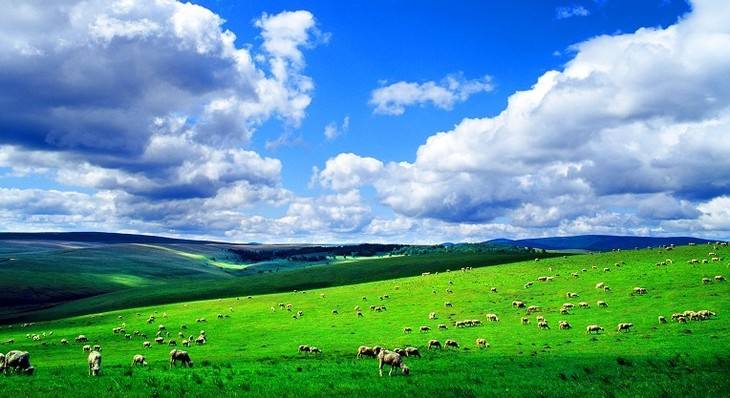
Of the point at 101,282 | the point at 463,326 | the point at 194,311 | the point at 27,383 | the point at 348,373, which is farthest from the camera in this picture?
the point at 101,282

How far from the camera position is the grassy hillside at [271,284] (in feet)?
375

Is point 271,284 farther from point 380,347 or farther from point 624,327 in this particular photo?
point 624,327

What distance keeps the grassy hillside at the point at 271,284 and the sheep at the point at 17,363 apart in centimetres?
8946

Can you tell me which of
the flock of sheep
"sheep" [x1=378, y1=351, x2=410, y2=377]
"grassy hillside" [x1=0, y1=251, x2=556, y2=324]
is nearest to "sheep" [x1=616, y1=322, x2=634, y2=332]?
the flock of sheep

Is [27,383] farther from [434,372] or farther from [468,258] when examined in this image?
[468,258]

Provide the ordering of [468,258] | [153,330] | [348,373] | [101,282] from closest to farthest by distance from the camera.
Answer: [348,373], [153,330], [468,258], [101,282]

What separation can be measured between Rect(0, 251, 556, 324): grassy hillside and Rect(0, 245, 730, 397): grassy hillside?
28.2m

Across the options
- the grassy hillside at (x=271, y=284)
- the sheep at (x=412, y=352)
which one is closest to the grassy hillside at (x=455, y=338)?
the sheep at (x=412, y=352)

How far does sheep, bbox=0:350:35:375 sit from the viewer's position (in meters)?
26.8

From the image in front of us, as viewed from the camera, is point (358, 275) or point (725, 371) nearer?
point (725, 371)

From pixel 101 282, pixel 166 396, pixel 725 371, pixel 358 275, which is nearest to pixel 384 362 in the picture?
pixel 166 396

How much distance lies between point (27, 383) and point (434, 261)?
124 metres

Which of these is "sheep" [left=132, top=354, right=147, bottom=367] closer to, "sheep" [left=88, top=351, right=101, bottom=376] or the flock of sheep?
the flock of sheep

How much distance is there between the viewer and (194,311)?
81562 mm
